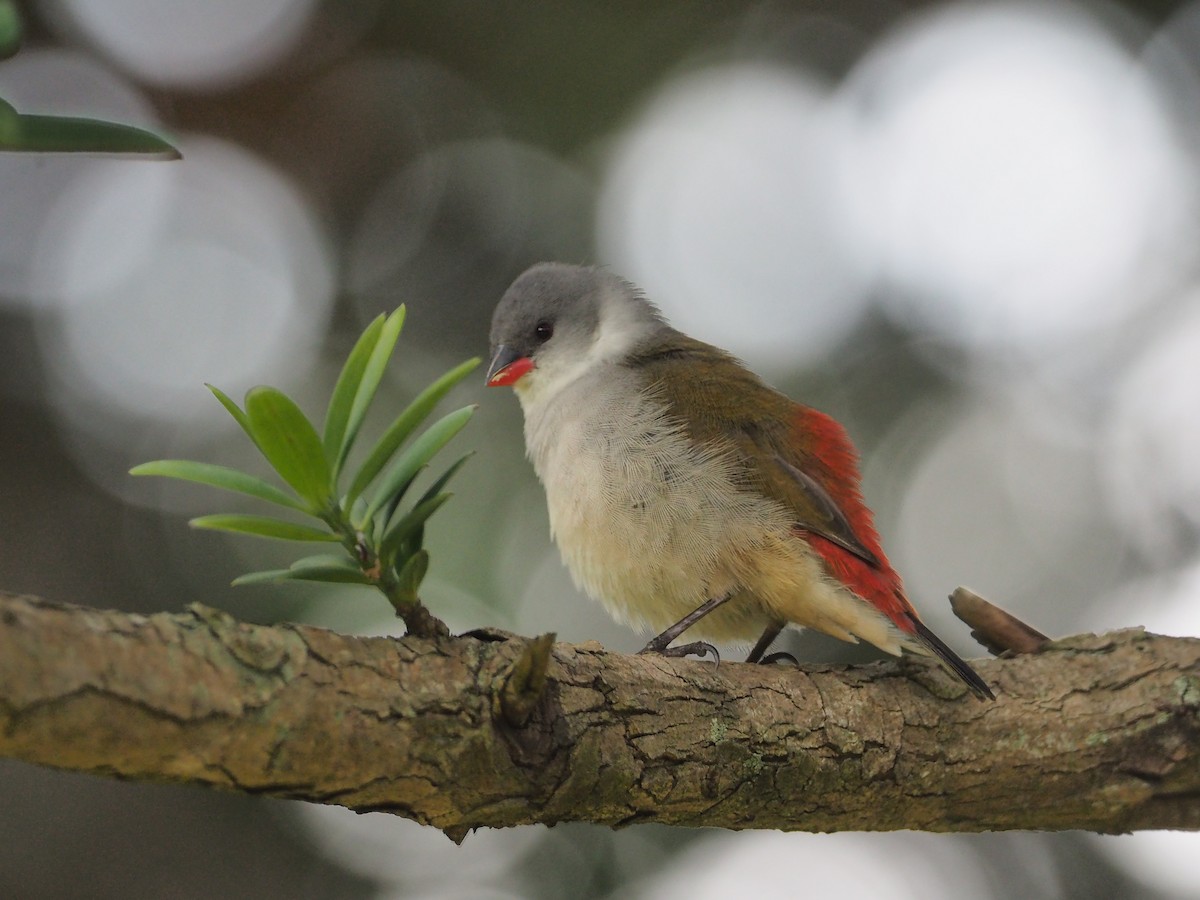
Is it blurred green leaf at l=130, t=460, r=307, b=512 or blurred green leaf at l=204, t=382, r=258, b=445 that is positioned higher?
blurred green leaf at l=204, t=382, r=258, b=445

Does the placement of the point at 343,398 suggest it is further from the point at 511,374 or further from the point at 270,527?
the point at 511,374

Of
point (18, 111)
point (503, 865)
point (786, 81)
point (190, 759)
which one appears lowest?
point (503, 865)

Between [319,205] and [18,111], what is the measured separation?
4.83m

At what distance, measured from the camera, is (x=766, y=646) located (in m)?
3.62

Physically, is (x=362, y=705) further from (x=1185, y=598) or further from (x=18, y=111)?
(x=1185, y=598)

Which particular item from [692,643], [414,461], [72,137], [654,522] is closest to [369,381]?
[414,461]

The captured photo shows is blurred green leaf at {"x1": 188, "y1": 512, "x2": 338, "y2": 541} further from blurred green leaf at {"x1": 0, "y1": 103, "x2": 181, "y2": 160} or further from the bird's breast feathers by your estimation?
the bird's breast feathers

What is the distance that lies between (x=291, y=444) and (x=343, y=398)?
0.19 meters

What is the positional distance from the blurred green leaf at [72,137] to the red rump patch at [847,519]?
2.19 metres

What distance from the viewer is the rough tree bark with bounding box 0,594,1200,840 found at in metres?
1.74

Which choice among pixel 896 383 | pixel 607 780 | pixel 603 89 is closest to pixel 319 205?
pixel 603 89

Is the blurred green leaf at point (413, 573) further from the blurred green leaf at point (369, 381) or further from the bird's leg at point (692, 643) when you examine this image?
the bird's leg at point (692, 643)

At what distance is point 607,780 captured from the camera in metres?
2.37

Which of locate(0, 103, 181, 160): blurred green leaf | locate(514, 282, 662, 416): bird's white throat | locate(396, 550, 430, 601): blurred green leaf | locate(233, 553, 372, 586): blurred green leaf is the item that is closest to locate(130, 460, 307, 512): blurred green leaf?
locate(233, 553, 372, 586): blurred green leaf
